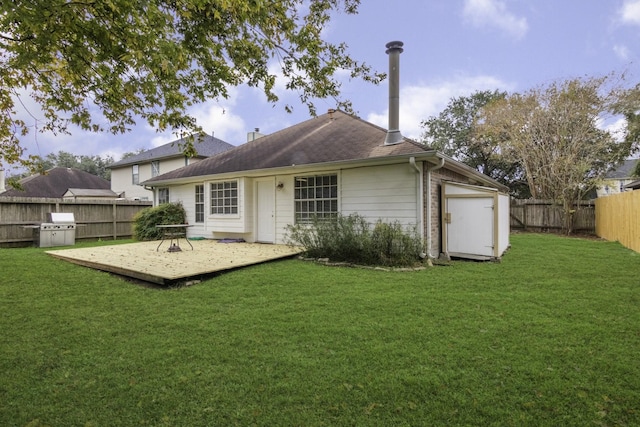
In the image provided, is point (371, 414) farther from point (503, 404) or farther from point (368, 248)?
point (368, 248)

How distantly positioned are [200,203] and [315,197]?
536 centimetres

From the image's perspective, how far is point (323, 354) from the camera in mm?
3191

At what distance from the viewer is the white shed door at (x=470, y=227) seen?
7922 mm

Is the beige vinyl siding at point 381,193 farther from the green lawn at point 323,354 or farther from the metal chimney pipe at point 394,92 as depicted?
the green lawn at point 323,354

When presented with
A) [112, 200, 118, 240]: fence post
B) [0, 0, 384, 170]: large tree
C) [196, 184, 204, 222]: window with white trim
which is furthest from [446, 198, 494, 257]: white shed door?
[112, 200, 118, 240]: fence post

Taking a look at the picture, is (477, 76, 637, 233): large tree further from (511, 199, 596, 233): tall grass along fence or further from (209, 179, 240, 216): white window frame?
(209, 179, 240, 216): white window frame

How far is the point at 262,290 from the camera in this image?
548 centimetres

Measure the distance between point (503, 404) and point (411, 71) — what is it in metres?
9.03

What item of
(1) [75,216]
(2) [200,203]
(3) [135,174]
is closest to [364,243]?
(2) [200,203]

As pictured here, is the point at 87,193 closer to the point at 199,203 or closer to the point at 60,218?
the point at 60,218

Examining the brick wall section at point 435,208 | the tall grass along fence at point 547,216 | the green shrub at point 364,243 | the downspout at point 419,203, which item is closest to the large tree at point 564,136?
the tall grass along fence at point 547,216

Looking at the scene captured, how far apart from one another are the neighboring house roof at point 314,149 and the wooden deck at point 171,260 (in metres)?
2.74

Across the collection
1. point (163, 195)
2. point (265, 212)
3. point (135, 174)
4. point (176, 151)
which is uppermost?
point (176, 151)

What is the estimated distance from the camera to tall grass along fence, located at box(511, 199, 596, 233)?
1667 cm
